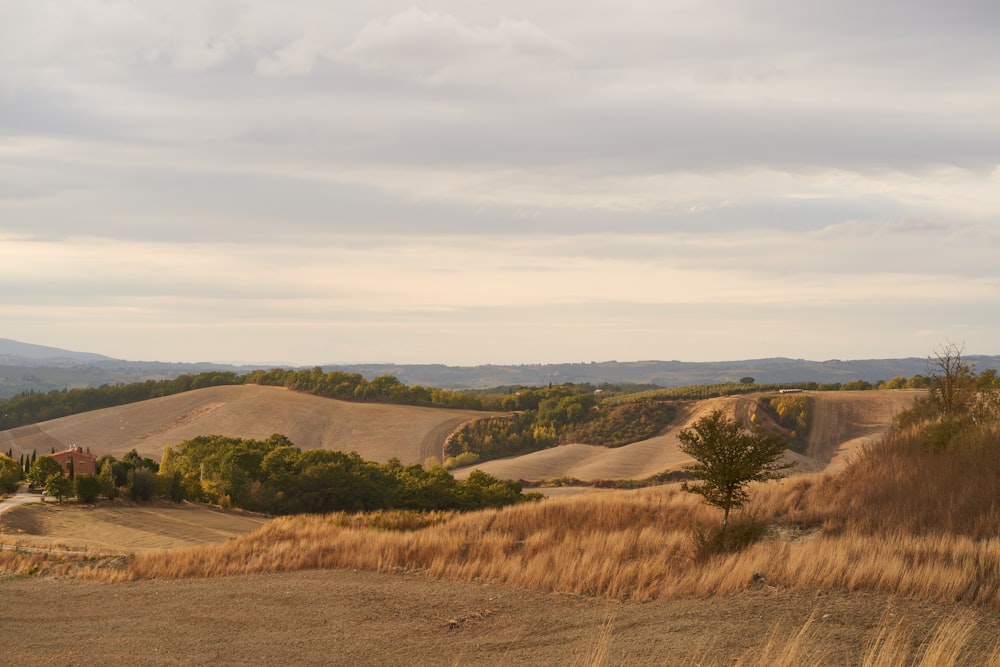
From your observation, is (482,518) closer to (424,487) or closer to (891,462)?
(891,462)

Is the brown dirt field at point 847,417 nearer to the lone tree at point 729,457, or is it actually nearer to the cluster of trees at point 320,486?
the cluster of trees at point 320,486

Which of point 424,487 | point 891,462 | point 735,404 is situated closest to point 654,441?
point 735,404

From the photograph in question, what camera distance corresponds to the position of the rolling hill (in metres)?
87.2

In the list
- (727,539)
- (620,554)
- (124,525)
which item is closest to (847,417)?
(124,525)

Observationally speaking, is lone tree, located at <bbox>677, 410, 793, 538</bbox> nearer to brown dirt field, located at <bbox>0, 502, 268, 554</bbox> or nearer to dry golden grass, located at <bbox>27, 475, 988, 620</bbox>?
dry golden grass, located at <bbox>27, 475, 988, 620</bbox>

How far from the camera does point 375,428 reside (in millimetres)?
110250

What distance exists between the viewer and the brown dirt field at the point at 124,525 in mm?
35344

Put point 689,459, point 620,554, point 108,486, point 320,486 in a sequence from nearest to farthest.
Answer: point 620,554 < point 108,486 < point 320,486 < point 689,459

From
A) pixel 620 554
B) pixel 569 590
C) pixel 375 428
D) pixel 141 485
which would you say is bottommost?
pixel 375 428

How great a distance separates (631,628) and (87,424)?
121 m

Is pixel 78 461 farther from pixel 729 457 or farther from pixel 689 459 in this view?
pixel 729 457

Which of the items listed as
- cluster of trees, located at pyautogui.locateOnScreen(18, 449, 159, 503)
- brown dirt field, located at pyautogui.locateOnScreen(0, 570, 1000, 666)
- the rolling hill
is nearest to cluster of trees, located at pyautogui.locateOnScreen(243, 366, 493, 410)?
the rolling hill

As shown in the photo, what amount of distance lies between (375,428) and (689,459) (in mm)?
43731

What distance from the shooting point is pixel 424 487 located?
5506 centimetres
